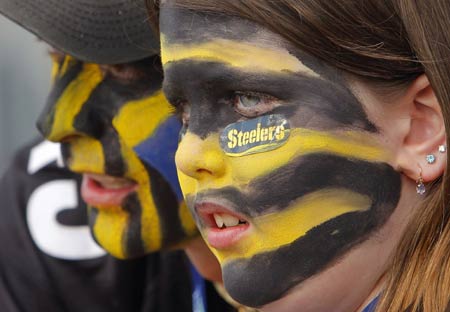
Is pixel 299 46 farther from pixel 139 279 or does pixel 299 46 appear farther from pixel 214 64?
pixel 139 279

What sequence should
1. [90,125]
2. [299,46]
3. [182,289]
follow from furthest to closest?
[182,289]
[90,125]
[299,46]

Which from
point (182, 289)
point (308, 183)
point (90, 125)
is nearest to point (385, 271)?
point (308, 183)

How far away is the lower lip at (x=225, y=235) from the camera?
181cm

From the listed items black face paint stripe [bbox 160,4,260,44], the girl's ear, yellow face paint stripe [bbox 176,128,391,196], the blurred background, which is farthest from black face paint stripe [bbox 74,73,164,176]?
the blurred background

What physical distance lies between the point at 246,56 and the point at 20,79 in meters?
3.78

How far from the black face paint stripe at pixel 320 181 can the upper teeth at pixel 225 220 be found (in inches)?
2.7

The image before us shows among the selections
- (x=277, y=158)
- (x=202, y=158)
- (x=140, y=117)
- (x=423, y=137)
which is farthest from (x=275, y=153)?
(x=140, y=117)

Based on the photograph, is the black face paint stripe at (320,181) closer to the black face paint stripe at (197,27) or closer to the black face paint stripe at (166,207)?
the black face paint stripe at (197,27)

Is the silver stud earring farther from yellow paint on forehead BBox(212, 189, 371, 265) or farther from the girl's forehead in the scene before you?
the girl's forehead

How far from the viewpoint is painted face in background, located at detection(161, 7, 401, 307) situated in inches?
68.6

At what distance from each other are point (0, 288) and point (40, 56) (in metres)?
2.50

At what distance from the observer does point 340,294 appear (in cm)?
180

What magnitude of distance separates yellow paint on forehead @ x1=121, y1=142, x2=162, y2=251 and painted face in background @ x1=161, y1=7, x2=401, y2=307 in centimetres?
61

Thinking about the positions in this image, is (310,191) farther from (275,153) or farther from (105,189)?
(105,189)
